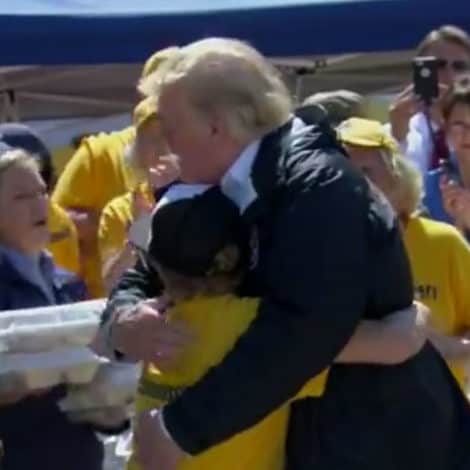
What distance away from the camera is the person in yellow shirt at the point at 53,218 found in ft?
15.1

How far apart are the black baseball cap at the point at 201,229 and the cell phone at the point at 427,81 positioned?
9.28 ft

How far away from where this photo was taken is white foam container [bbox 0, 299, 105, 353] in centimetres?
329

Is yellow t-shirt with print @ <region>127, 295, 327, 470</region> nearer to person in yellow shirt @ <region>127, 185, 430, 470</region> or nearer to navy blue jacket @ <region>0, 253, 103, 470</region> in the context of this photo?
person in yellow shirt @ <region>127, 185, 430, 470</region>

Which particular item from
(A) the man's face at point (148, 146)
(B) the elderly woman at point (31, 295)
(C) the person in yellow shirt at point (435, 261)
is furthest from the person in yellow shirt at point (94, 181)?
(C) the person in yellow shirt at point (435, 261)

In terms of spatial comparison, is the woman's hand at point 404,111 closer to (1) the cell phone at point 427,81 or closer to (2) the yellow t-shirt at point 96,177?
(1) the cell phone at point 427,81

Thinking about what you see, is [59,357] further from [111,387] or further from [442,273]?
Answer: [442,273]

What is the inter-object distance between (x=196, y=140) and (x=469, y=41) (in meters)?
3.22

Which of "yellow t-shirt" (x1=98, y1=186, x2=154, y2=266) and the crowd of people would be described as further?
→ "yellow t-shirt" (x1=98, y1=186, x2=154, y2=266)

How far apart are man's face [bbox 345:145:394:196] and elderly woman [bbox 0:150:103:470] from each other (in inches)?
35.5

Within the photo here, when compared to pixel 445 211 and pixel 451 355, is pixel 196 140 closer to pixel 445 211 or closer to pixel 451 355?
pixel 451 355

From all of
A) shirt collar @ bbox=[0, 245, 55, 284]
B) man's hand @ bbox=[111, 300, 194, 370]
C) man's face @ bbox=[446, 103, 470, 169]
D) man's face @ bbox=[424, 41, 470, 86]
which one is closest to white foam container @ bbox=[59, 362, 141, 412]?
shirt collar @ bbox=[0, 245, 55, 284]

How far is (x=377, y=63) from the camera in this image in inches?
303

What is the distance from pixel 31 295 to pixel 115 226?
2.56ft

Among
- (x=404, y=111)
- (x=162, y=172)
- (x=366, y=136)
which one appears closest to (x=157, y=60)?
(x=162, y=172)
